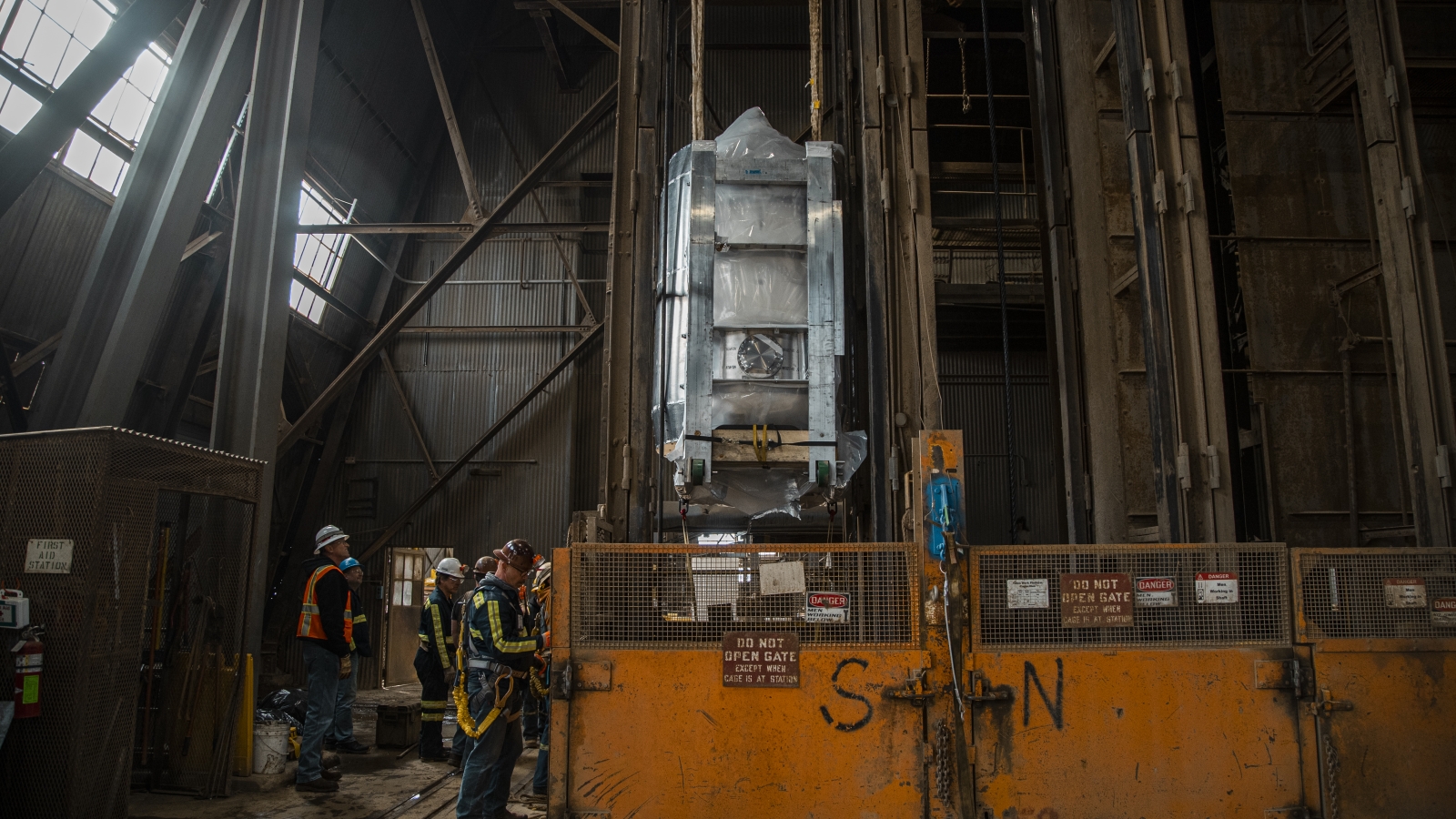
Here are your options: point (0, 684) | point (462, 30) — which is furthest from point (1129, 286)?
point (462, 30)

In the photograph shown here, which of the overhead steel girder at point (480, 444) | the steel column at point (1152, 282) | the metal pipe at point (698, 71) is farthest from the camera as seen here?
the overhead steel girder at point (480, 444)

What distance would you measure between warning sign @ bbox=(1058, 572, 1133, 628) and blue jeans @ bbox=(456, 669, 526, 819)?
3329mm

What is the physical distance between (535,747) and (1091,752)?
6479 millimetres

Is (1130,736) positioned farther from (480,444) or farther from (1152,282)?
(480,444)

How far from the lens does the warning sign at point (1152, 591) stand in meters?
4.74

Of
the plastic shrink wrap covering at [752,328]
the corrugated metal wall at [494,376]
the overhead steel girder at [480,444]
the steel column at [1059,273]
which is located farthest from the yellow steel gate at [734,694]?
the corrugated metal wall at [494,376]

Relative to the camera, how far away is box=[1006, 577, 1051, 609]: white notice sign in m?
4.68

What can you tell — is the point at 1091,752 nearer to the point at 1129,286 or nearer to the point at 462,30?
the point at 1129,286

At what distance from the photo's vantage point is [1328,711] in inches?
184

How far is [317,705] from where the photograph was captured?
23.9 feet

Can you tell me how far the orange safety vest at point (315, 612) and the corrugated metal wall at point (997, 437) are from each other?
1230 cm

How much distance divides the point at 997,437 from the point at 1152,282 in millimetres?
10992

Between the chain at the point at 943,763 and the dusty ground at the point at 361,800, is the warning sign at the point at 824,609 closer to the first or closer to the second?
the chain at the point at 943,763

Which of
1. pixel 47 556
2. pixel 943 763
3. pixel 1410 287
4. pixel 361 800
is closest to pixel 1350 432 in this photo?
pixel 1410 287
